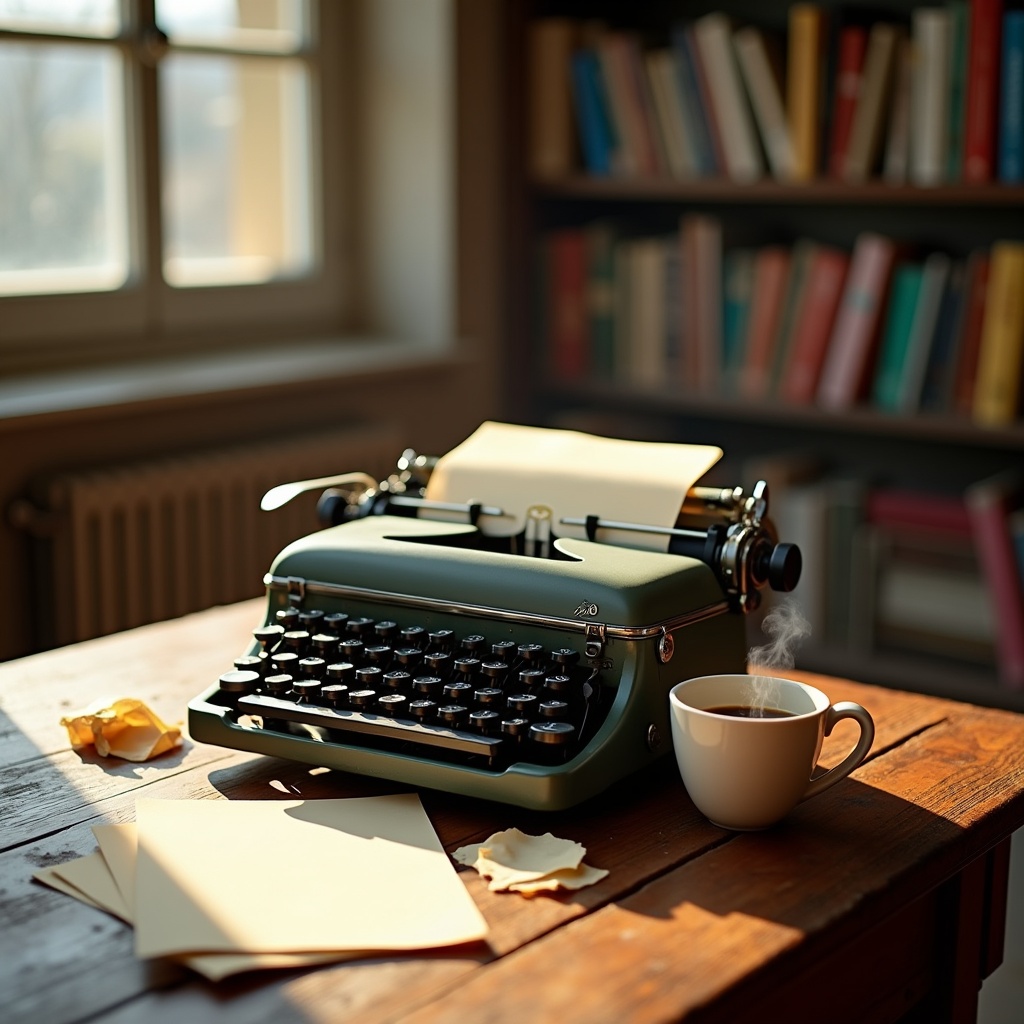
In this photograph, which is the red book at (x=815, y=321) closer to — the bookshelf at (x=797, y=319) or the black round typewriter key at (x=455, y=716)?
the bookshelf at (x=797, y=319)

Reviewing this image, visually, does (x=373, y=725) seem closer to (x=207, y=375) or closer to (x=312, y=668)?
(x=312, y=668)

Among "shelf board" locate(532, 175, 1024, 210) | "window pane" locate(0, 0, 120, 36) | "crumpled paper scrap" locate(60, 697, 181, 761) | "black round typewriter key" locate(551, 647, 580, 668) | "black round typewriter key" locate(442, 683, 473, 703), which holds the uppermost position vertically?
"window pane" locate(0, 0, 120, 36)

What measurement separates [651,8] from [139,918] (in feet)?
8.83

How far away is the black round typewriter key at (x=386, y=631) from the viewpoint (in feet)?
4.07

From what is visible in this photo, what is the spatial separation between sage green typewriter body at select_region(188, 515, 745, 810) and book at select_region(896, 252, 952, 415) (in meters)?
1.54

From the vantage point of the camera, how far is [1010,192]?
8.23 ft

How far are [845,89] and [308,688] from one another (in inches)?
75.1

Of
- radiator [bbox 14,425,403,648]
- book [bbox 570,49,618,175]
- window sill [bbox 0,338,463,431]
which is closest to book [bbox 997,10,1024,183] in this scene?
book [bbox 570,49,618,175]

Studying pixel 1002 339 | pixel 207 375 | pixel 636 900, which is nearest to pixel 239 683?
pixel 636 900

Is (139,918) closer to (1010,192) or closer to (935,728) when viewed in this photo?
(935,728)

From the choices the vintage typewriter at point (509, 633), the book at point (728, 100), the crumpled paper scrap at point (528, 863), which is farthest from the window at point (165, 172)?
the crumpled paper scrap at point (528, 863)

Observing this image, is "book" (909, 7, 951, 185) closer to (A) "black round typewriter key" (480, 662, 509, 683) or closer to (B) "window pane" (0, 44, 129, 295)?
(B) "window pane" (0, 44, 129, 295)

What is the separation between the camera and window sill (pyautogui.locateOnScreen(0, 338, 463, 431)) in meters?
2.28

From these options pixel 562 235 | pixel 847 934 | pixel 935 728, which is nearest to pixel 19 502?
pixel 562 235
